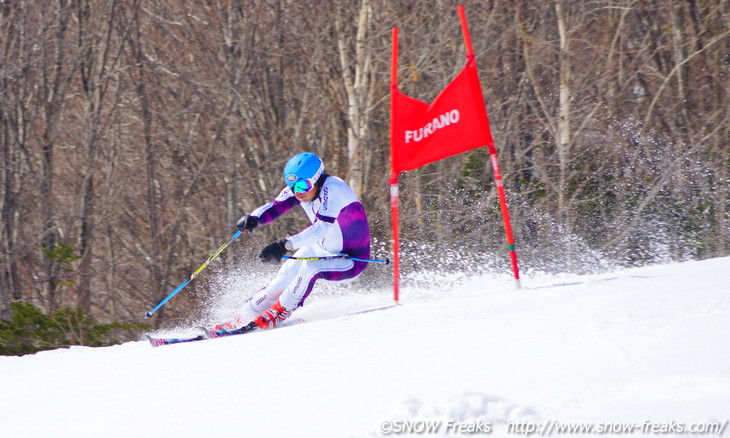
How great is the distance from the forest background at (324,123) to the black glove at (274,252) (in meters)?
5.70

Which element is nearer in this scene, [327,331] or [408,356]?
[408,356]

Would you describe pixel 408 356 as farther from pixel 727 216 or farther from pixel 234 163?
pixel 234 163

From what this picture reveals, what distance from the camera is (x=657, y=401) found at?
10.8 ft

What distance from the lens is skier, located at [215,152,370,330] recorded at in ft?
19.5

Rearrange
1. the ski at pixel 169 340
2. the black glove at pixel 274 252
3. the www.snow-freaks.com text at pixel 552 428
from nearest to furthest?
the www.snow-freaks.com text at pixel 552 428 → the black glove at pixel 274 252 → the ski at pixel 169 340

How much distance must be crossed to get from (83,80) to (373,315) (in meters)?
9.52

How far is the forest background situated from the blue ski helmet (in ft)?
18.1

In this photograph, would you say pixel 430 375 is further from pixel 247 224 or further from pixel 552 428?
pixel 247 224

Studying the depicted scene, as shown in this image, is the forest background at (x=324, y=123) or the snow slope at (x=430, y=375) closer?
the snow slope at (x=430, y=375)

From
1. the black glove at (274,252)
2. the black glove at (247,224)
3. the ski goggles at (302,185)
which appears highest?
the ski goggles at (302,185)

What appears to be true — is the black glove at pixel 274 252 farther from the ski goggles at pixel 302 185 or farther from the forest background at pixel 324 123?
the forest background at pixel 324 123

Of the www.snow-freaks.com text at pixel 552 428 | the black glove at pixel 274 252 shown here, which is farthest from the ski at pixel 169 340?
the www.snow-freaks.com text at pixel 552 428

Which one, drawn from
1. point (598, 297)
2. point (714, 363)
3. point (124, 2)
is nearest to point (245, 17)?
point (124, 2)

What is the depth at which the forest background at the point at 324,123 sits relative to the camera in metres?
12.0
